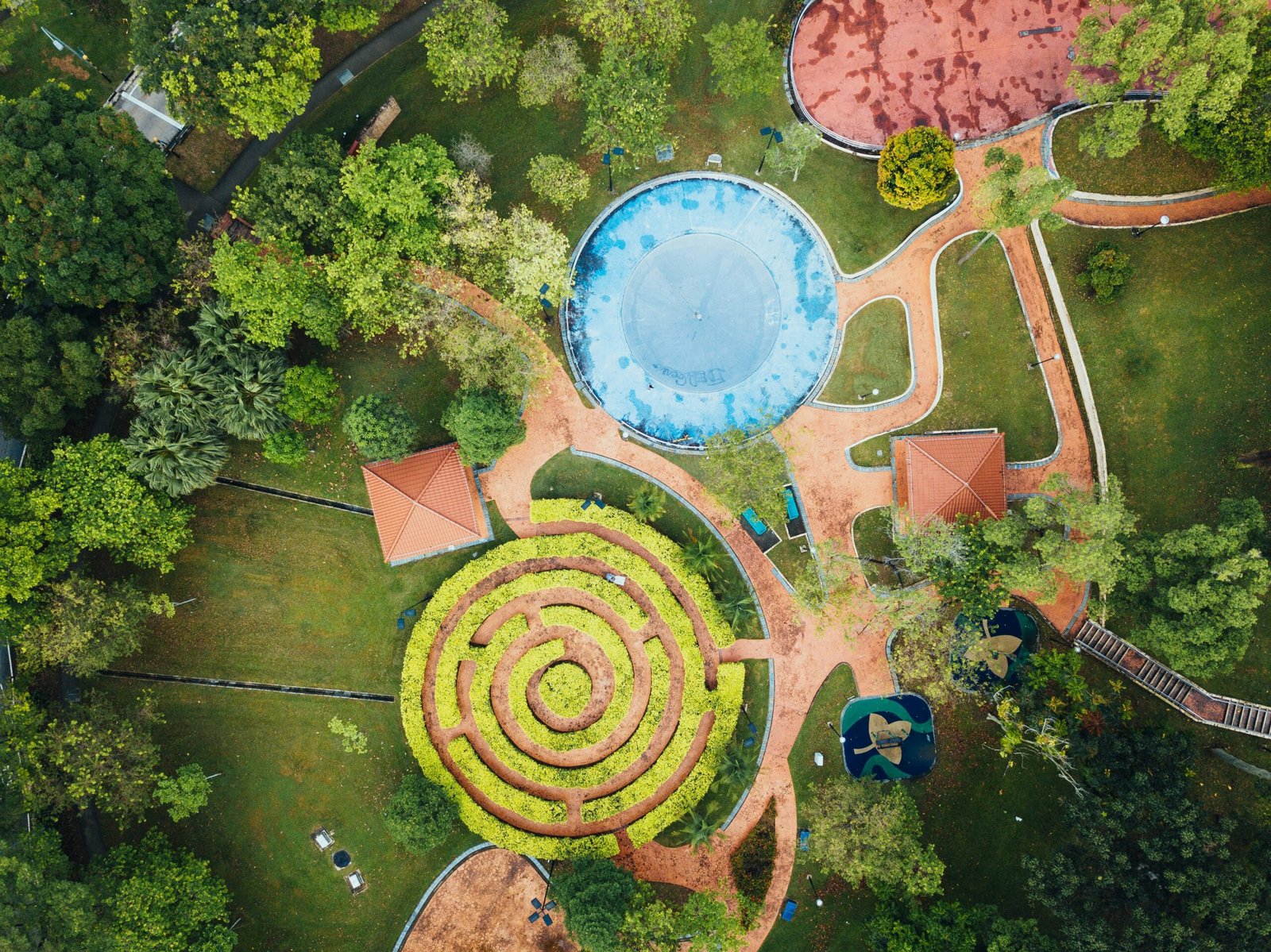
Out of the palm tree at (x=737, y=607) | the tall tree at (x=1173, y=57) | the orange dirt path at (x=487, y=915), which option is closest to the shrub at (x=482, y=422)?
the palm tree at (x=737, y=607)

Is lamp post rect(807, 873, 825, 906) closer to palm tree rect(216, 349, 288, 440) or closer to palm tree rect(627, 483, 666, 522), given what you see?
palm tree rect(627, 483, 666, 522)

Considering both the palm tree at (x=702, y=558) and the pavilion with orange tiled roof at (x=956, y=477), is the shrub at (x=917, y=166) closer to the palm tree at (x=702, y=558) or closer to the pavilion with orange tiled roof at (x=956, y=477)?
the pavilion with orange tiled roof at (x=956, y=477)

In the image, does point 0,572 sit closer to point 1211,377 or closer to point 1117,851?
point 1117,851

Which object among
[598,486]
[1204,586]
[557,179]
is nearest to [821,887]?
[1204,586]

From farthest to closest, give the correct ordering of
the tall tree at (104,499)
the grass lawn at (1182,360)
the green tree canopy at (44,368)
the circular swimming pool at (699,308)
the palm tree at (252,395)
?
the circular swimming pool at (699,308) < the grass lawn at (1182,360) < the palm tree at (252,395) < the tall tree at (104,499) < the green tree canopy at (44,368)

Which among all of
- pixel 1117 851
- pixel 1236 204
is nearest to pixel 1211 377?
pixel 1236 204

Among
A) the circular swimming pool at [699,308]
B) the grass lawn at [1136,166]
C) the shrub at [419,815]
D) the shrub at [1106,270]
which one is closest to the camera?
the shrub at [419,815]

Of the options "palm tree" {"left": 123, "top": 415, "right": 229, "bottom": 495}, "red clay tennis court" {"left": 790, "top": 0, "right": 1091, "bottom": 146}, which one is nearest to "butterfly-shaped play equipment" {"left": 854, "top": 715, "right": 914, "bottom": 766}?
"red clay tennis court" {"left": 790, "top": 0, "right": 1091, "bottom": 146}
